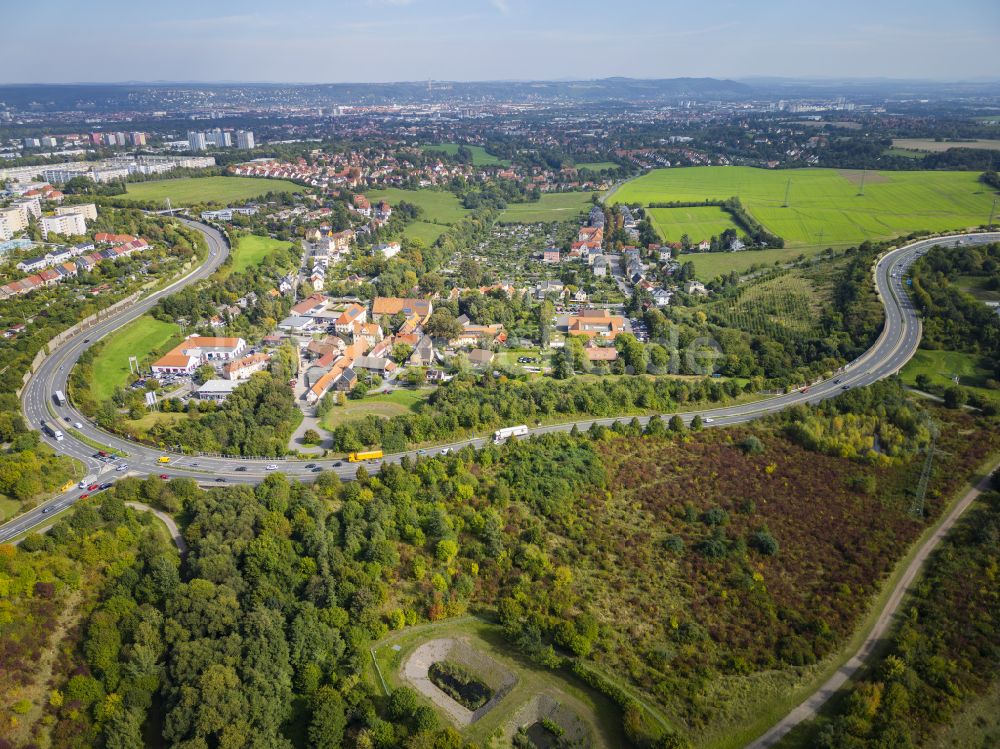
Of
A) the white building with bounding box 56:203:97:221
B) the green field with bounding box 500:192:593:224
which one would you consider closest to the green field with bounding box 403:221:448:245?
the green field with bounding box 500:192:593:224

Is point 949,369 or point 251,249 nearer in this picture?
point 949,369

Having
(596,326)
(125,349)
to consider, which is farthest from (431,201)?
(125,349)

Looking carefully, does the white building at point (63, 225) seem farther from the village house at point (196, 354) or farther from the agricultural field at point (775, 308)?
the agricultural field at point (775, 308)

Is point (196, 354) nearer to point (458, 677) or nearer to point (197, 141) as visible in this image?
point (458, 677)

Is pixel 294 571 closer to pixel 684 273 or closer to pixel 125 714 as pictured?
pixel 125 714

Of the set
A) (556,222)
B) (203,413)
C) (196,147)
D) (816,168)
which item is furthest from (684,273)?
(196,147)

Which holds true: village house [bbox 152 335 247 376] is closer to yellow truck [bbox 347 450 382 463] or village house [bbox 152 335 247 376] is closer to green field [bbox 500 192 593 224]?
yellow truck [bbox 347 450 382 463]
